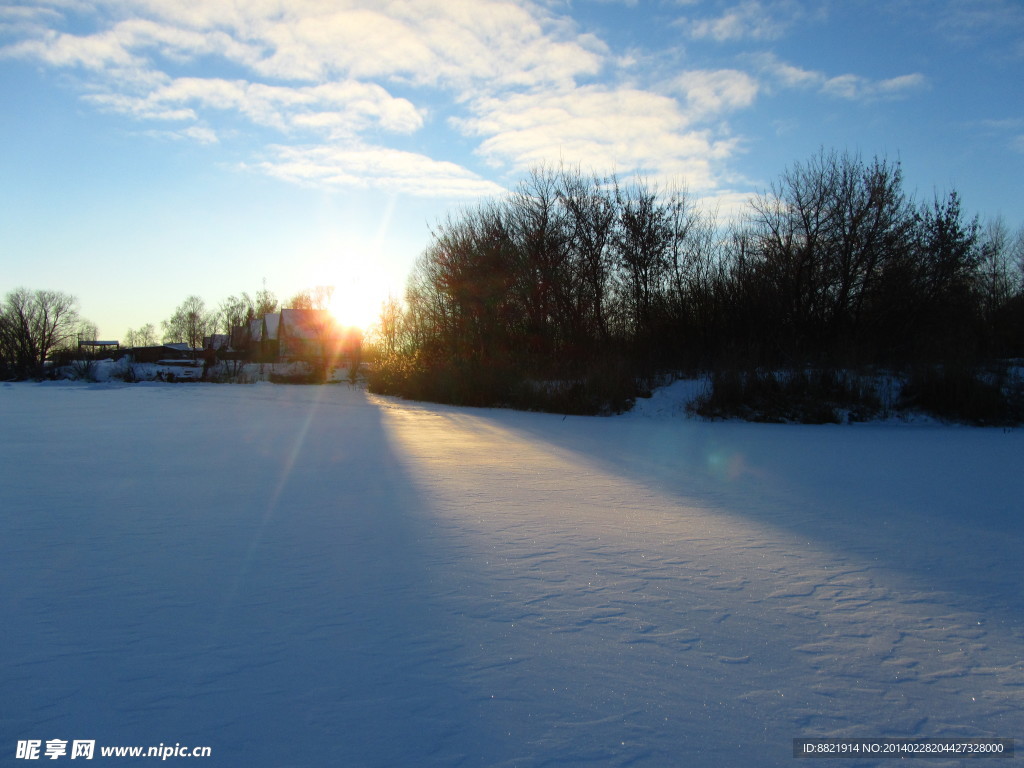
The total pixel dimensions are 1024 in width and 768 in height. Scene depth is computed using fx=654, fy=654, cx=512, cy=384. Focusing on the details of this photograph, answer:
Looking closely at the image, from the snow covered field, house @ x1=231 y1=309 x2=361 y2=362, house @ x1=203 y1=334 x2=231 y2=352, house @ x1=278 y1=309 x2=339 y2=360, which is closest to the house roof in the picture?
house @ x1=231 y1=309 x2=361 y2=362

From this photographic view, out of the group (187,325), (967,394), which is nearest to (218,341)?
(187,325)

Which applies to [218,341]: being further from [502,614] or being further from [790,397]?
[502,614]

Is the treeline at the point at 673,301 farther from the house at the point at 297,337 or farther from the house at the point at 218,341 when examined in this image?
the house at the point at 218,341

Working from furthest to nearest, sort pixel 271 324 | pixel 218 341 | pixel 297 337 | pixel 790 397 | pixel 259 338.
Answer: pixel 218 341 < pixel 259 338 < pixel 271 324 < pixel 297 337 < pixel 790 397

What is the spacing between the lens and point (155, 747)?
2.03 meters

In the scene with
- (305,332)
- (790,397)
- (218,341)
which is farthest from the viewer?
(218,341)

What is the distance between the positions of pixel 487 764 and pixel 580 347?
60.8 feet

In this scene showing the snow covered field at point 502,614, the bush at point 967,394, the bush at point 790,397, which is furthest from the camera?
the bush at point 790,397

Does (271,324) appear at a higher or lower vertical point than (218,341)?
higher

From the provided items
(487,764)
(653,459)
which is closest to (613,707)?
(487,764)

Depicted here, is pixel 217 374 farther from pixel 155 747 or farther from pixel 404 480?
pixel 155 747

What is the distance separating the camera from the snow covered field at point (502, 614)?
2.14m

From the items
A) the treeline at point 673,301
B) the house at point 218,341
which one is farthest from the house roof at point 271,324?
the treeline at point 673,301

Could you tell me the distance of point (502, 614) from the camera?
305 cm
